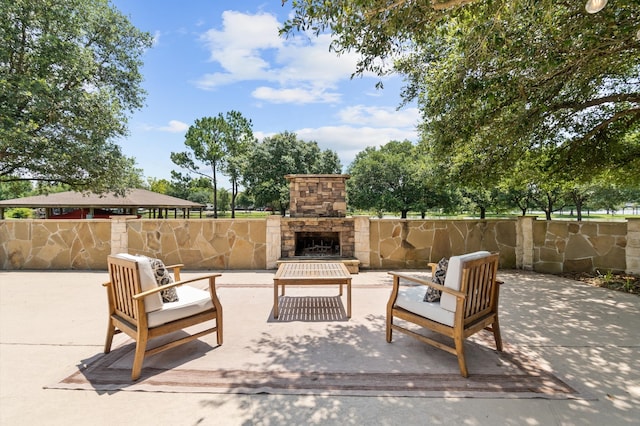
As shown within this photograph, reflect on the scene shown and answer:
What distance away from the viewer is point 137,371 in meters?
2.37

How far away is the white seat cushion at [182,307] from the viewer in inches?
100

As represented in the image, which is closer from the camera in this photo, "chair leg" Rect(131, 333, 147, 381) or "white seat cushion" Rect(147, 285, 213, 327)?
"chair leg" Rect(131, 333, 147, 381)

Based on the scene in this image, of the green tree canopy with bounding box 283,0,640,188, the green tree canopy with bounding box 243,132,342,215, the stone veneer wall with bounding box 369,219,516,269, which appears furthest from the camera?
the green tree canopy with bounding box 243,132,342,215

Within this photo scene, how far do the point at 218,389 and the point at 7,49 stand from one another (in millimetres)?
11930

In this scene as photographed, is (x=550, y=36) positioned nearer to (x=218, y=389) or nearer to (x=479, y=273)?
(x=479, y=273)

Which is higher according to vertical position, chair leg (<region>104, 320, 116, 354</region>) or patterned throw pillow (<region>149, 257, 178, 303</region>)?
patterned throw pillow (<region>149, 257, 178, 303</region>)

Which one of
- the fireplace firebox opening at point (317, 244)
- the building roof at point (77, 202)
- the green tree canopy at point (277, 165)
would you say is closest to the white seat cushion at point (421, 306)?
the fireplace firebox opening at point (317, 244)

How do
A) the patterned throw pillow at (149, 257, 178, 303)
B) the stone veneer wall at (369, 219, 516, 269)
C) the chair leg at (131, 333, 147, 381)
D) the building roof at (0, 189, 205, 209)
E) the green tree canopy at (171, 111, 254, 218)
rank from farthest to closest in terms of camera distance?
1. the green tree canopy at (171, 111, 254, 218)
2. the building roof at (0, 189, 205, 209)
3. the stone veneer wall at (369, 219, 516, 269)
4. the patterned throw pillow at (149, 257, 178, 303)
5. the chair leg at (131, 333, 147, 381)

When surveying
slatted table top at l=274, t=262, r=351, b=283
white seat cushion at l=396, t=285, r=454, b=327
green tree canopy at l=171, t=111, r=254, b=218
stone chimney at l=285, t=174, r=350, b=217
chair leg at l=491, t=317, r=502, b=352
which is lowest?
chair leg at l=491, t=317, r=502, b=352

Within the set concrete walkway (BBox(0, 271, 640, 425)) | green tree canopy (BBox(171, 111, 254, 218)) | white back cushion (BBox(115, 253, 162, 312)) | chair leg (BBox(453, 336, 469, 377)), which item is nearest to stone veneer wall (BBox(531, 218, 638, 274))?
concrete walkway (BBox(0, 271, 640, 425))

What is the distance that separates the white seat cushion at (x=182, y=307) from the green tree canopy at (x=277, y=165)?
1737 centimetres

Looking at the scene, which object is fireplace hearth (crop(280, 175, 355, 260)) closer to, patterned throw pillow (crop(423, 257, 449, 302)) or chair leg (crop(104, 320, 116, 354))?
patterned throw pillow (crop(423, 257, 449, 302))

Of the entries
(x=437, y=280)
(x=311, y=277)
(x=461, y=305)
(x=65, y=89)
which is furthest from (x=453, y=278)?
(x=65, y=89)

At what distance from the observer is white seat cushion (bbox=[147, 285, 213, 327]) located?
2.54 m
